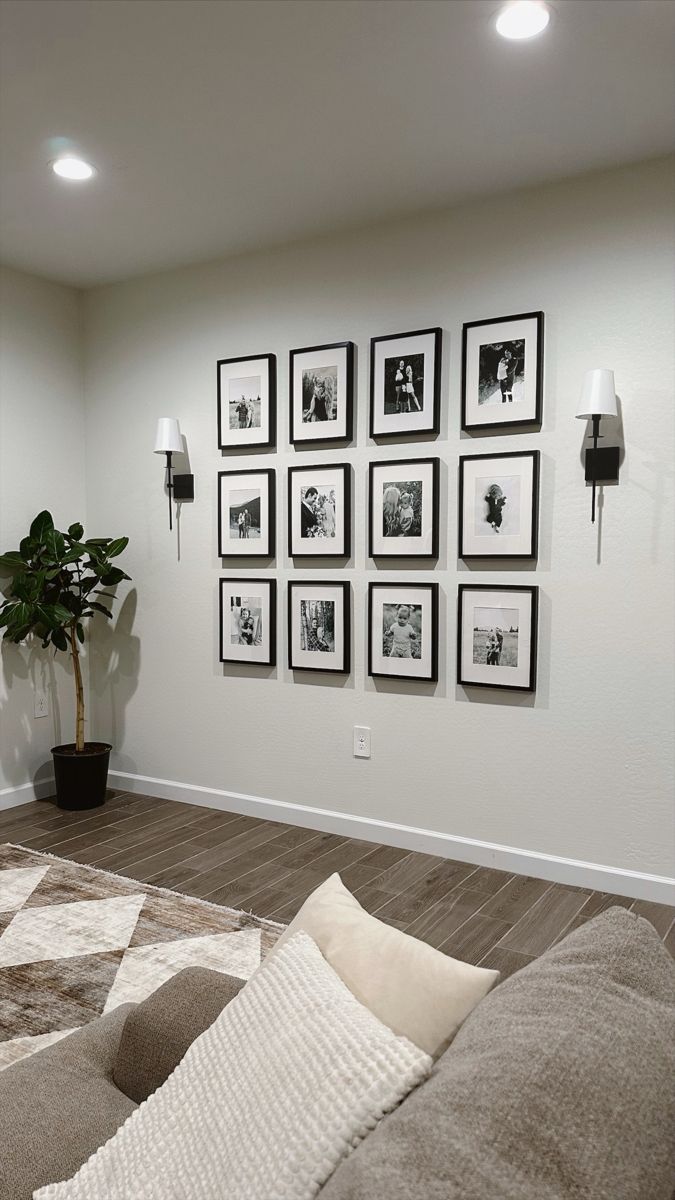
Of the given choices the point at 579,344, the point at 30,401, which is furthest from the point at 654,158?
the point at 30,401

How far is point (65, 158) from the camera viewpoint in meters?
3.14

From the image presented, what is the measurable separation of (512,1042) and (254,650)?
11.2 ft

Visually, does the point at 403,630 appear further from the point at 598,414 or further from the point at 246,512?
the point at 598,414

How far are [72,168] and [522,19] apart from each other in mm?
1721

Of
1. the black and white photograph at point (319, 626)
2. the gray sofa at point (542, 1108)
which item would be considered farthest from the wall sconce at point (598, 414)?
the gray sofa at point (542, 1108)

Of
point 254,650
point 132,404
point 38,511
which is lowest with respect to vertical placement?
point 254,650

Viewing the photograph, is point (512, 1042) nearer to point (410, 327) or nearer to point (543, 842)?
point (543, 842)

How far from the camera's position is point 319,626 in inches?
157

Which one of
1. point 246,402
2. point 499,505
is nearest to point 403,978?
point 499,505

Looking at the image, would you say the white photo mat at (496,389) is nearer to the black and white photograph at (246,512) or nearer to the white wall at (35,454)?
the black and white photograph at (246,512)

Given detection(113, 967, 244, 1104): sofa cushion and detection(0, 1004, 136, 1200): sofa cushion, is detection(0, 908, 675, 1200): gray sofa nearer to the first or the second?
detection(0, 1004, 136, 1200): sofa cushion

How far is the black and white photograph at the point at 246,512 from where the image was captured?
4.13 metres

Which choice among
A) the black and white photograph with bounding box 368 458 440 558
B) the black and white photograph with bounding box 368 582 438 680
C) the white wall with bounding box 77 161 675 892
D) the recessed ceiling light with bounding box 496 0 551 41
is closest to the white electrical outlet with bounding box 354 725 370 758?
the white wall with bounding box 77 161 675 892

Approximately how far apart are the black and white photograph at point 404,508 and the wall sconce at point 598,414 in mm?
661
